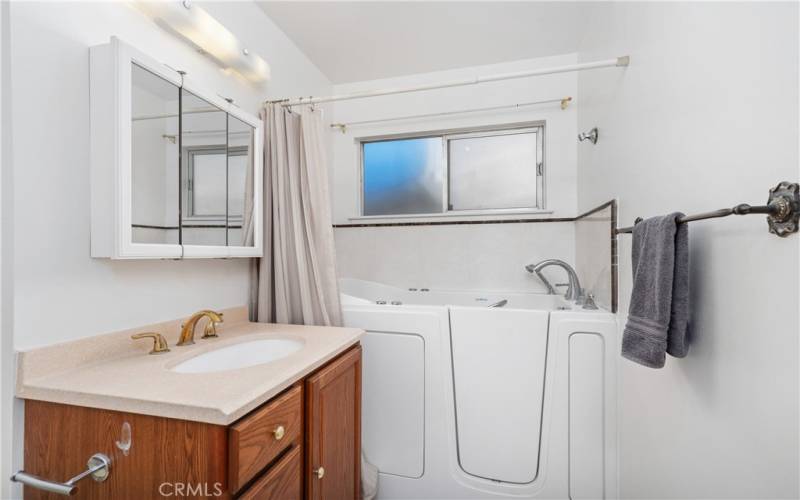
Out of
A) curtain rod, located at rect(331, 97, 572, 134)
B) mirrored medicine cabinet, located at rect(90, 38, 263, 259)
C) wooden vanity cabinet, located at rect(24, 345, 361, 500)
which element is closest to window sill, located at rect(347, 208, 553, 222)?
curtain rod, located at rect(331, 97, 572, 134)

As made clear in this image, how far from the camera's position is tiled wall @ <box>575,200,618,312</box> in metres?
1.58

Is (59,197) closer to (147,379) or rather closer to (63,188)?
(63,188)

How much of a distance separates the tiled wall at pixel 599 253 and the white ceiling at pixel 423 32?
1116 mm

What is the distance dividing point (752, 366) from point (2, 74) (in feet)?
A: 6.00

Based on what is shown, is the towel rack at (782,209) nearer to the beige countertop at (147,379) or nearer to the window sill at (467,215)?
the beige countertop at (147,379)

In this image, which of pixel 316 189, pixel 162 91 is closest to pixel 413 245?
pixel 316 189

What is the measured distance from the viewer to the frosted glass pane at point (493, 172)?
2531 millimetres

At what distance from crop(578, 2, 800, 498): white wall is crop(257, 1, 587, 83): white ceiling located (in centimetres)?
73

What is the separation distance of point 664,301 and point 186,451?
117 cm

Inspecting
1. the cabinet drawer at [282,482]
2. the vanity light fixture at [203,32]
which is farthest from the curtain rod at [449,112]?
the cabinet drawer at [282,482]

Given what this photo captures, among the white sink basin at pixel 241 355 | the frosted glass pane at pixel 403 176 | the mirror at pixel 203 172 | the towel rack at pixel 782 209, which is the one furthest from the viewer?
the frosted glass pane at pixel 403 176

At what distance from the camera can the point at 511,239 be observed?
2426 mm

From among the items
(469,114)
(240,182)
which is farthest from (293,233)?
(469,114)

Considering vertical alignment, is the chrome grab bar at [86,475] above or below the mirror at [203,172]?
below
